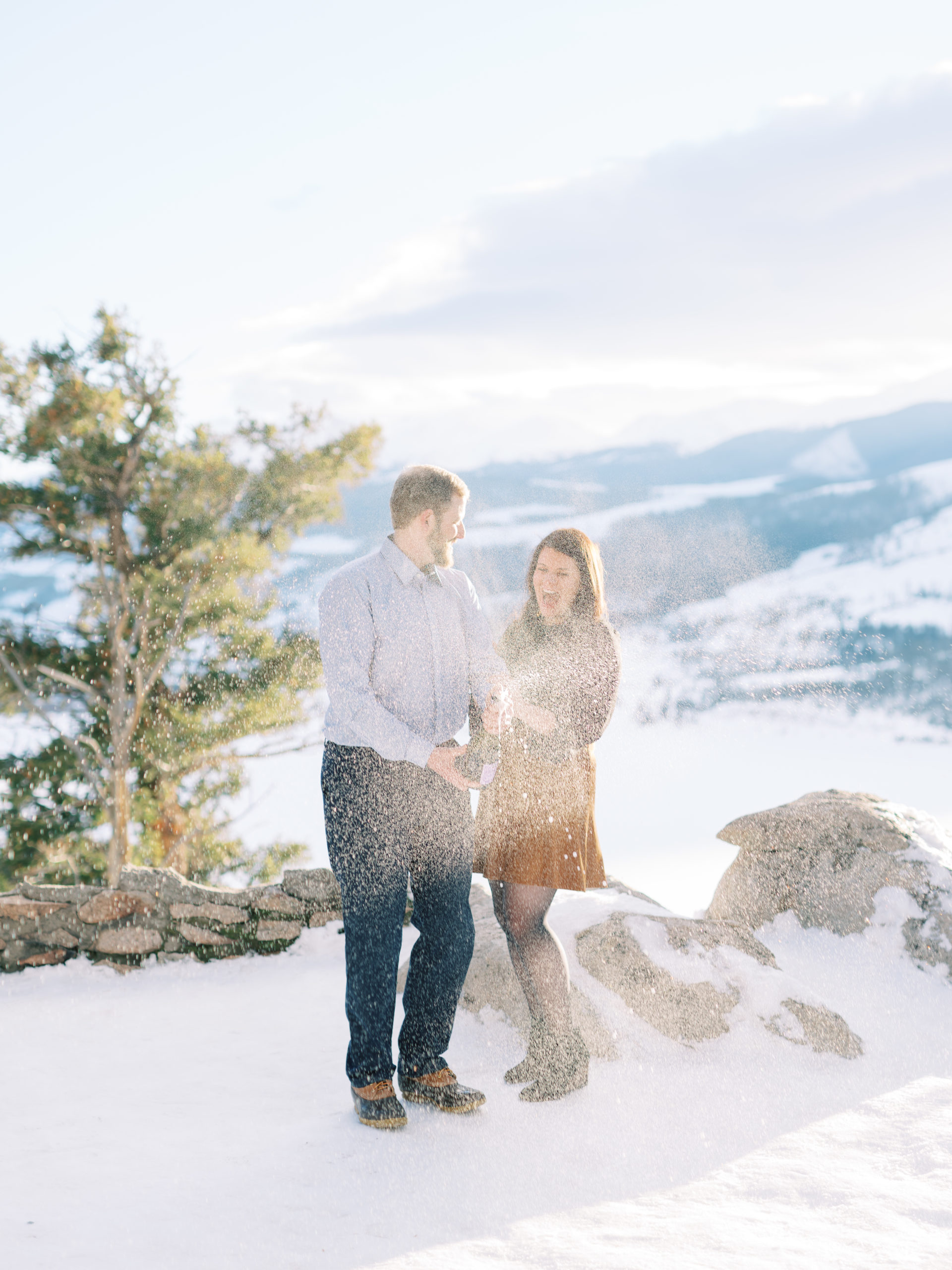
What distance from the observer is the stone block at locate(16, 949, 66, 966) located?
5.20 meters

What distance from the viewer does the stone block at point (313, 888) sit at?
5.49 m

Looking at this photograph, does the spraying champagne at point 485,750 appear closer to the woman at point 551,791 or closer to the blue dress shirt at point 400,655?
the blue dress shirt at point 400,655

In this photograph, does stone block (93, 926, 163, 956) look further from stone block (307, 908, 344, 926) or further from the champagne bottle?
the champagne bottle

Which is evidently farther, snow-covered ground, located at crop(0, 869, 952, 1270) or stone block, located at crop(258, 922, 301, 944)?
stone block, located at crop(258, 922, 301, 944)

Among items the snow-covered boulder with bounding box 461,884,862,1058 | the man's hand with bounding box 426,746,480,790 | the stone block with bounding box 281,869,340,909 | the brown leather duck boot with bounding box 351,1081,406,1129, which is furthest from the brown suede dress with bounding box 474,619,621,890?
the stone block with bounding box 281,869,340,909

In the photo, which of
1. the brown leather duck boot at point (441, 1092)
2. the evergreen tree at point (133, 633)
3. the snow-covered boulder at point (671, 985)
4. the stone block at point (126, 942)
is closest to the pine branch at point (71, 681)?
the evergreen tree at point (133, 633)

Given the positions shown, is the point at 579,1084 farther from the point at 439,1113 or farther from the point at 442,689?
the point at 442,689

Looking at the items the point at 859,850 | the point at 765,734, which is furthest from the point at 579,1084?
the point at 765,734

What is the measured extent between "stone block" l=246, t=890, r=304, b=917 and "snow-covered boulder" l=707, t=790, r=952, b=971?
2.42 metres

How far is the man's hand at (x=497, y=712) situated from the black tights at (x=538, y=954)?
66cm

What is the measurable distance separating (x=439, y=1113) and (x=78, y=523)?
11.7m

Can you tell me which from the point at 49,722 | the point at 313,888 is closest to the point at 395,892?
the point at 313,888

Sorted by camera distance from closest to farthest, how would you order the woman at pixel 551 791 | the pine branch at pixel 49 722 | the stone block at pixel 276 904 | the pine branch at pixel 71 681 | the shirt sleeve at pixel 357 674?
1. the shirt sleeve at pixel 357 674
2. the woman at pixel 551 791
3. the stone block at pixel 276 904
4. the pine branch at pixel 49 722
5. the pine branch at pixel 71 681

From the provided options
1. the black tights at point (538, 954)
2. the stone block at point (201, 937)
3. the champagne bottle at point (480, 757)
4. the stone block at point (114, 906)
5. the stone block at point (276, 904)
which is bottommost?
the stone block at point (201, 937)
